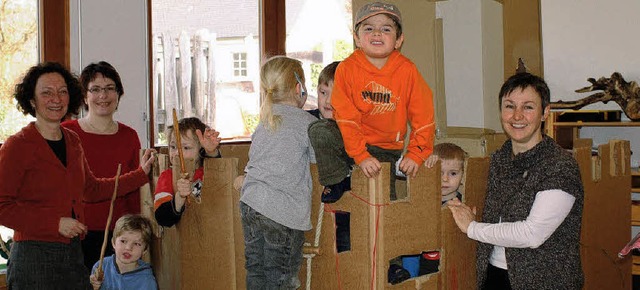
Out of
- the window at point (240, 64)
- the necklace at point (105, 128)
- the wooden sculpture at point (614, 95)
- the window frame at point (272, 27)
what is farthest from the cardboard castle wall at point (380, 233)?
the window frame at point (272, 27)

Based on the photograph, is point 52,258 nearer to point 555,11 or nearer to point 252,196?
point 252,196

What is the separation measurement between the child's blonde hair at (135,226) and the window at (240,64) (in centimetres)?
252

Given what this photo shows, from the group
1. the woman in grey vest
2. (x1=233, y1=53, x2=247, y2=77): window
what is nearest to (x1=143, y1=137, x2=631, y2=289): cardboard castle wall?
the woman in grey vest

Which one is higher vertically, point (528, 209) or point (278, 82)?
point (278, 82)

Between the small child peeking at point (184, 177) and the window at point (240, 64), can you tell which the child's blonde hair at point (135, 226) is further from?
the window at point (240, 64)

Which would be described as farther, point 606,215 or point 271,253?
point 606,215

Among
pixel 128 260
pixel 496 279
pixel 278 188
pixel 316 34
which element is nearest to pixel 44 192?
pixel 128 260

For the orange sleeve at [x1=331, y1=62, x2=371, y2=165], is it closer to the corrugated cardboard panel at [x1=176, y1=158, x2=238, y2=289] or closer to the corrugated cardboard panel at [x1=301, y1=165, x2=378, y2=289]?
the corrugated cardboard panel at [x1=301, y1=165, x2=378, y2=289]

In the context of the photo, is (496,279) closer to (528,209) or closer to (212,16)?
(528,209)

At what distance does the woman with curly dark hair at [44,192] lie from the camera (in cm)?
304

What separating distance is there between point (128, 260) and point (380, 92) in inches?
57.8

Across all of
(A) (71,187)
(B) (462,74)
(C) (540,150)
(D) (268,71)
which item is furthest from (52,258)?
(B) (462,74)

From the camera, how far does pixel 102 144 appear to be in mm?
3742

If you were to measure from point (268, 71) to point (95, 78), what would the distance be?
117 cm
